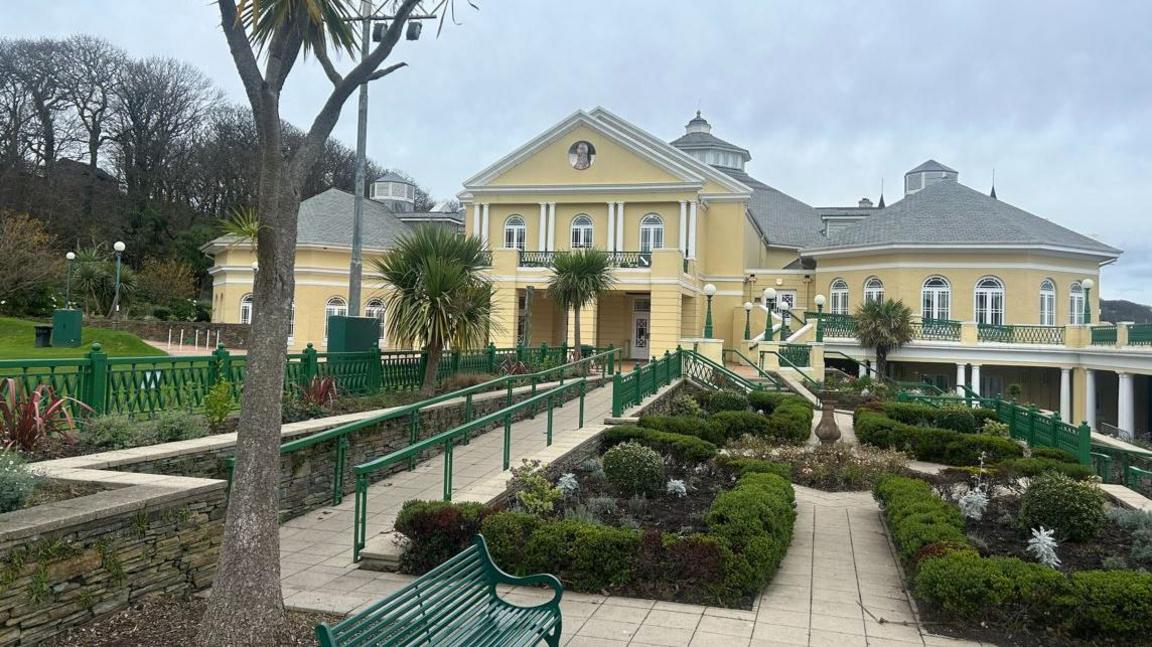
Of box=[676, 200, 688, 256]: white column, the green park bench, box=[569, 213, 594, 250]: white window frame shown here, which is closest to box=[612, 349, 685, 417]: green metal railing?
the green park bench

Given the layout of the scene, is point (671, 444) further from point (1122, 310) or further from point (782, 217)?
point (1122, 310)

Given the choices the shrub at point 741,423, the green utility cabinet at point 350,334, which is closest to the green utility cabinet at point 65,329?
the green utility cabinet at point 350,334

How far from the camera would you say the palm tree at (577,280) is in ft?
74.5

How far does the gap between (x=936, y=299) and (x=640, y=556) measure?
95.5 ft

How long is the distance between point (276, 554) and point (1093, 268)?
118ft

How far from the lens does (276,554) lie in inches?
179

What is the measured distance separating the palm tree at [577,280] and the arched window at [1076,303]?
68.3ft

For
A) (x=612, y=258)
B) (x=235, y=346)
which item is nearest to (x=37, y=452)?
(x=612, y=258)

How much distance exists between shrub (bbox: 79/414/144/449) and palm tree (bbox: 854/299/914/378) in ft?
84.7

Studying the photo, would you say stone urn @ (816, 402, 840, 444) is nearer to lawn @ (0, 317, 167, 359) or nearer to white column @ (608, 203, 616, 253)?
lawn @ (0, 317, 167, 359)

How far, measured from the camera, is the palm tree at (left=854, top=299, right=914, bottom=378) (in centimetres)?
2822

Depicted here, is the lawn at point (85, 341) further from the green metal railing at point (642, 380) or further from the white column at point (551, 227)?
the white column at point (551, 227)

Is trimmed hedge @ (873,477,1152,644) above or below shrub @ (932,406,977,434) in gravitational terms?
below

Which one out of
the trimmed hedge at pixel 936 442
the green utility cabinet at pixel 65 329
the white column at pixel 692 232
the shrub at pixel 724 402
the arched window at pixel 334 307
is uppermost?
the white column at pixel 692 232
